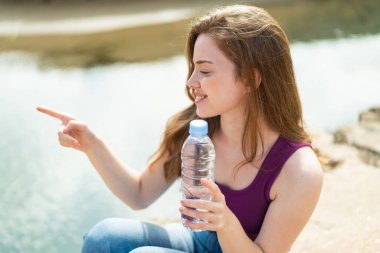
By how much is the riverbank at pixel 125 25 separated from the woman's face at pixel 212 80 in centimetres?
436

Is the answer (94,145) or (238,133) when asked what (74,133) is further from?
(238,133)

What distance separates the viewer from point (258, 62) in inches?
77.9

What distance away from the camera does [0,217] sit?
369 cm

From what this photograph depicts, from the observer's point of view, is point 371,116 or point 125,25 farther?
point 125,25

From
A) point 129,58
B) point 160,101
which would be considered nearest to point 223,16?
point 160,101

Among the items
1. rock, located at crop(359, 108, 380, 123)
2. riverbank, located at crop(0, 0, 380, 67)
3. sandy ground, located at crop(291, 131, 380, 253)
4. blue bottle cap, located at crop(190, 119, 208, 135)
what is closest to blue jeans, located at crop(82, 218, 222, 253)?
blue bottle cap, located at crop(190, 119, 208, 135)

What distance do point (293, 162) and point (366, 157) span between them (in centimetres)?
213

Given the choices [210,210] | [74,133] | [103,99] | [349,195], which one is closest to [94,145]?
[74,133]

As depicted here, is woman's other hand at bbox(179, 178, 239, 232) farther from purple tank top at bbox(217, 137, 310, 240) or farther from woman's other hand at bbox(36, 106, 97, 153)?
woman's other hand at bbox(36, 106, 97, 153)

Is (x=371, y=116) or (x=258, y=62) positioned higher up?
(x=258, y=62)

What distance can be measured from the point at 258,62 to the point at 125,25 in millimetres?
5903

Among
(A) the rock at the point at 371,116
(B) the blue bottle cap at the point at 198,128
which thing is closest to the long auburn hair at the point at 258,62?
(B) the blue bottle cap at the point at 198,128

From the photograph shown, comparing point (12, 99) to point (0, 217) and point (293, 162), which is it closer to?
point (0, 217)

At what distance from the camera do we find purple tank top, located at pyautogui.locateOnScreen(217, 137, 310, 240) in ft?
6.63
